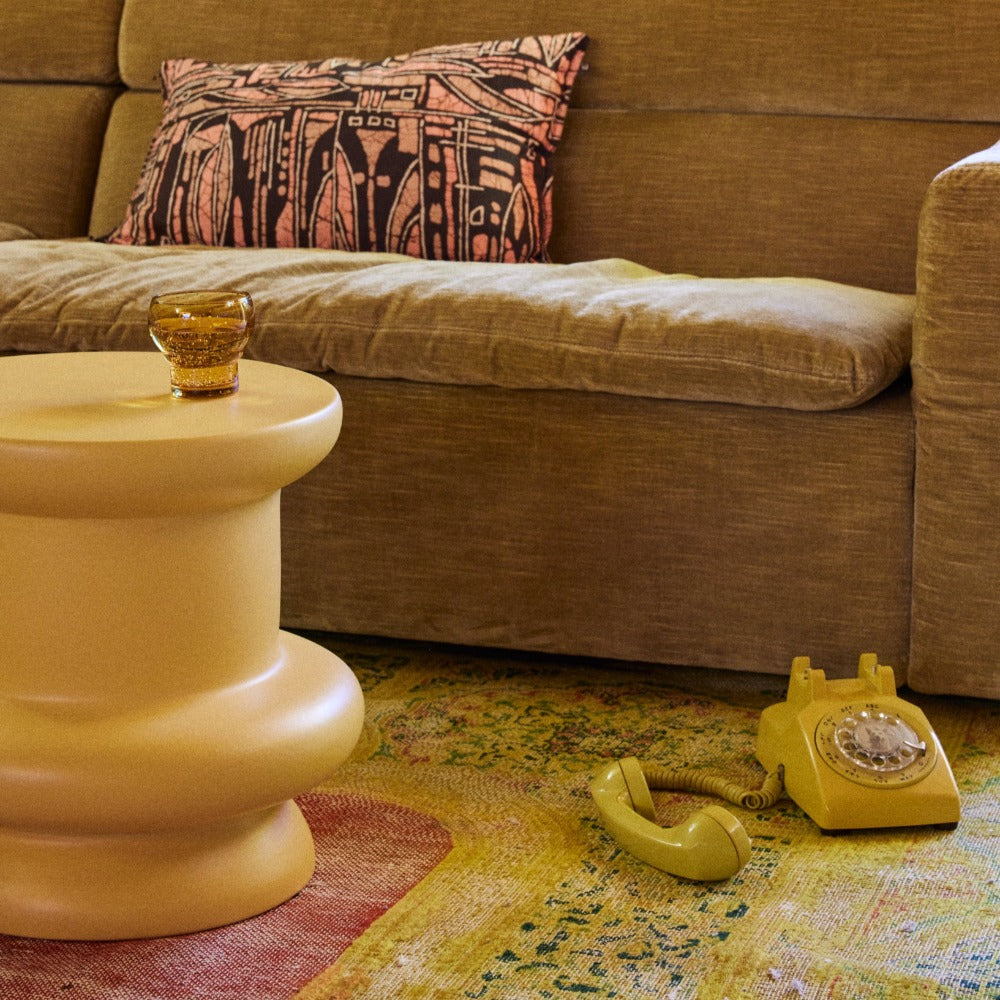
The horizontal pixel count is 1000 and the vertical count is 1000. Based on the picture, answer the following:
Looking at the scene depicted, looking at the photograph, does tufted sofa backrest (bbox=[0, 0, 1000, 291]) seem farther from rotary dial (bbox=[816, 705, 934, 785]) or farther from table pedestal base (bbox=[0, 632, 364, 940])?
table pedestal base (bbox=[0, 632, 364, 940])

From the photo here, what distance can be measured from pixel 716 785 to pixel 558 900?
24 centimetres

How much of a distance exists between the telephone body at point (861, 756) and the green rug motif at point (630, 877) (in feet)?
0.07

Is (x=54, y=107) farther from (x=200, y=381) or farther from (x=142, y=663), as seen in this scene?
(x=142, y=663)

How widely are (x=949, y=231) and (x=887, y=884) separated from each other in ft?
2.06

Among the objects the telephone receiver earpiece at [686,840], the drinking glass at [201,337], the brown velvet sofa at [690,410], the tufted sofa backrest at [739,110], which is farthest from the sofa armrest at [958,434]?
the drinking glass at [201,337]

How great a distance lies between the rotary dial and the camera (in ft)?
4.36

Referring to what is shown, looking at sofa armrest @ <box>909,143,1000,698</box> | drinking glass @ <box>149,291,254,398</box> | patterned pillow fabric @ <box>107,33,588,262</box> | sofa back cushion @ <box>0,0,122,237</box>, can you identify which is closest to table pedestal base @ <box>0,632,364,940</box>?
drinking glass @ <box>149,291,254,398</box>

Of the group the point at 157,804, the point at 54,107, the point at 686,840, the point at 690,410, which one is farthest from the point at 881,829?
the point at 54,107

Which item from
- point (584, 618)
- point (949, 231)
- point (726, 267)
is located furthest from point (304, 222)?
point (949, 231)

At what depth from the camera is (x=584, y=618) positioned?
5.46 feet

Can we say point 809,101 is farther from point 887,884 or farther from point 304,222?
point 887,884

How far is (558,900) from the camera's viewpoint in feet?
3.94

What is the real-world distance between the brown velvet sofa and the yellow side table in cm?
49

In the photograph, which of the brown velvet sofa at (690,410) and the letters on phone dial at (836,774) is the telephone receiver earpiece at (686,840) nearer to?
the letters on phone dial at (836,774)
